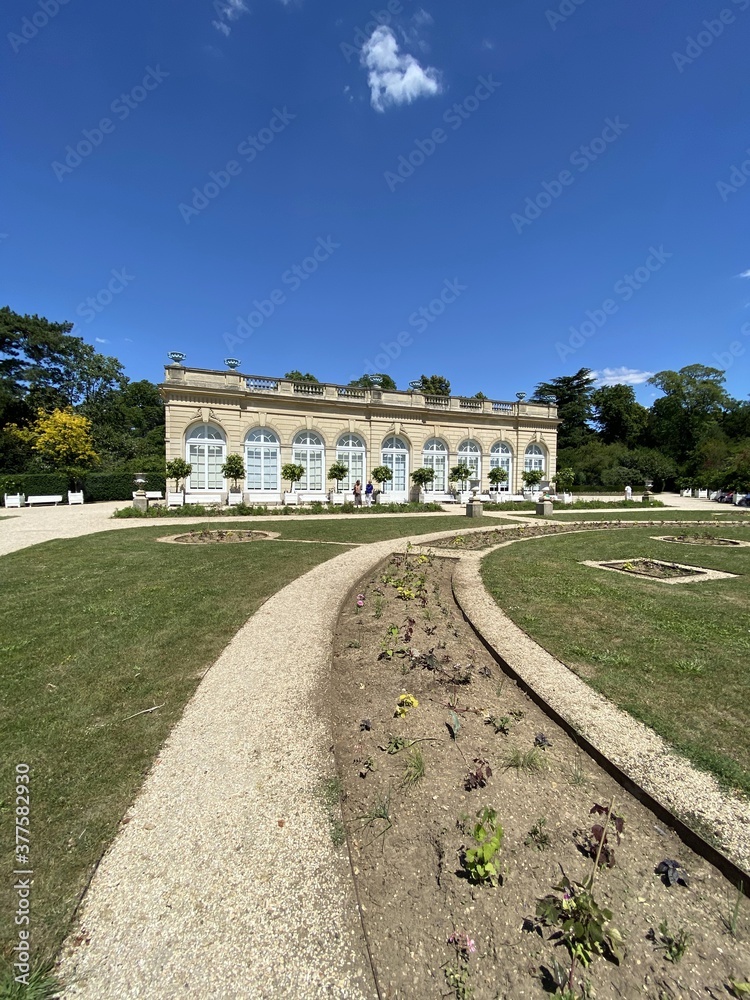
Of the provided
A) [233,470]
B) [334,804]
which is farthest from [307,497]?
[334,804]

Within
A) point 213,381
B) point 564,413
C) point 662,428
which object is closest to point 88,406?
point 213,381

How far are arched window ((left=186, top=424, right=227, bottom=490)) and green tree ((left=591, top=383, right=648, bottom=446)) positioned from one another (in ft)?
149

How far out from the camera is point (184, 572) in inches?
293

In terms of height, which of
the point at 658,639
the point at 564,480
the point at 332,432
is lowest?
the point at 658,639

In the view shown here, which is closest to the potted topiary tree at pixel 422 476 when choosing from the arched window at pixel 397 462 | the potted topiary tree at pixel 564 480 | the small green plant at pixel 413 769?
the arched window at pixel 397 462

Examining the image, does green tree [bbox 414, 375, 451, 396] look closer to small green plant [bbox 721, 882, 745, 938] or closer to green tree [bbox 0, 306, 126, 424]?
green tree [bbox 0, 306, 126, 424]

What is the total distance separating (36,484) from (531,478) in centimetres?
3176

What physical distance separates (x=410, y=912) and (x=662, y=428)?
5927 cm

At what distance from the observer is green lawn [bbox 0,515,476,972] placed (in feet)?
6.77

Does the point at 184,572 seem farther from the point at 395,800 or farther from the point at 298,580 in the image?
the point at 395,800

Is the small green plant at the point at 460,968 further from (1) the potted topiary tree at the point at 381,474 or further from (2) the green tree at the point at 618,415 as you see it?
(2) the green tree at the point at 618,415

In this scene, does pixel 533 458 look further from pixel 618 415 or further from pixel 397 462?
pixel 618 415

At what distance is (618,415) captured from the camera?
51281 millimetres

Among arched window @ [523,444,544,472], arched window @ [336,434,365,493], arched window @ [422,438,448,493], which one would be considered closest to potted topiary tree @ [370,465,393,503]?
arched window @ [336,434,365,493]
